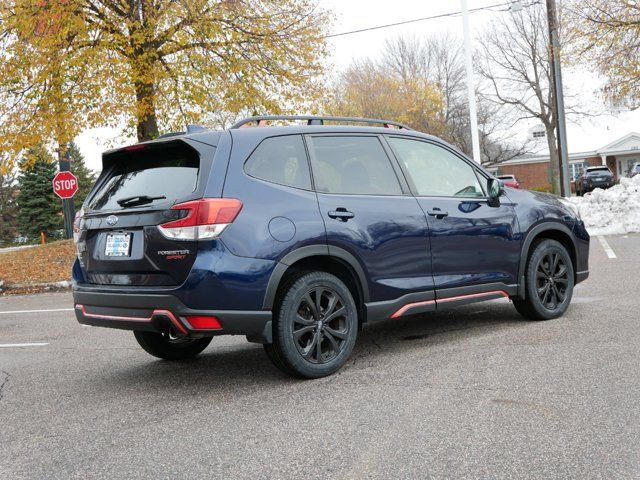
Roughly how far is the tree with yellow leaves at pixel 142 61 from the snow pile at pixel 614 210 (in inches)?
325

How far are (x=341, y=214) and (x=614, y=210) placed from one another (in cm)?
1457

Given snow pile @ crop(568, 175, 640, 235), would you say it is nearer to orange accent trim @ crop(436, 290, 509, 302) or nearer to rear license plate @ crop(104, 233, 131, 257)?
orange accent trim @ crop(436, 290, 509, 302)

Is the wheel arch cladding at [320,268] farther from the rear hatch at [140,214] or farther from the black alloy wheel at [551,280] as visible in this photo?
the black alloy wheel at [551,280]

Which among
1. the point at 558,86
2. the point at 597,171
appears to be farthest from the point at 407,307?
the point at 597,171

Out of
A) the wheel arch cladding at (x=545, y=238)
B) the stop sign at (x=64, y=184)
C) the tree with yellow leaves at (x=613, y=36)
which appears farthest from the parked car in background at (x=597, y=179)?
the wheel arch cladding at (x=545, y=238)

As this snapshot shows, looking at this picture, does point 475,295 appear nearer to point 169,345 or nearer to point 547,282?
point 547,282

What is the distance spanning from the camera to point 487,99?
157 ft

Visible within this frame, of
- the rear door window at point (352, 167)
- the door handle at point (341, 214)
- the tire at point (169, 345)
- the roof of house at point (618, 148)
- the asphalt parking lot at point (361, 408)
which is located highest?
the roof of house at point (618, 148)

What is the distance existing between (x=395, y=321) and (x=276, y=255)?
286 centimetres

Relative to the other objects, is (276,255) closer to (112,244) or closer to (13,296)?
(112,244)

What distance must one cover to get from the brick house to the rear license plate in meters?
47.1

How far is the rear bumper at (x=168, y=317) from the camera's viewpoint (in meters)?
4.53

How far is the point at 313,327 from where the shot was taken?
4918 millimetres

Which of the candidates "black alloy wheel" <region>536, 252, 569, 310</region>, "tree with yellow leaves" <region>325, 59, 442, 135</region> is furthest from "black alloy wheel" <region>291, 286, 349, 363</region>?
"tree with yellow leaves" <region>325, 59, 442, 135</region>
